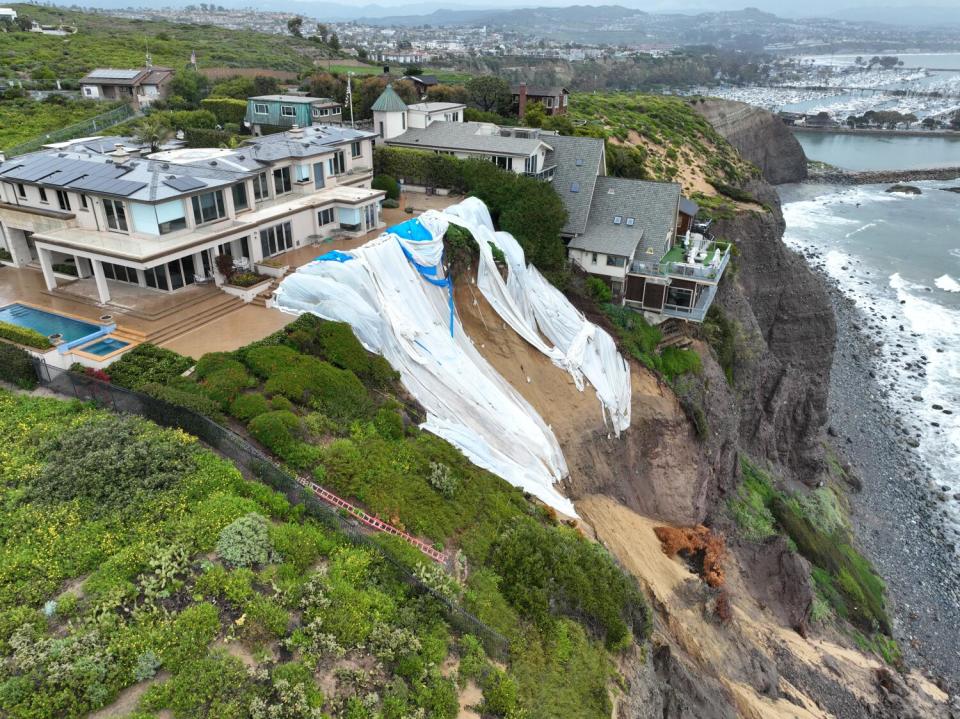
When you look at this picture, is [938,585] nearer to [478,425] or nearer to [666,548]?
[666,548]

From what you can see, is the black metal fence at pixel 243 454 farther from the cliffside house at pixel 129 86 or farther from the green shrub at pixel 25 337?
the cliffside house at pixel 129 86

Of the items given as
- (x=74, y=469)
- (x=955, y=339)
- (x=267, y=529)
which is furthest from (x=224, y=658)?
(x=955, y=339)

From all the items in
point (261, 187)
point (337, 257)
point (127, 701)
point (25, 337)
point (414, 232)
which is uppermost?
point (261, 187)

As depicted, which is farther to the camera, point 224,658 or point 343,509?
point 343,509

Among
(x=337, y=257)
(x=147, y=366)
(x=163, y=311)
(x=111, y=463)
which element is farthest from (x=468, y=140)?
(x=111, y=463)

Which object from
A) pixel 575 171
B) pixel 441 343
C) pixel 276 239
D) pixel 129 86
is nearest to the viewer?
pixel 441 343

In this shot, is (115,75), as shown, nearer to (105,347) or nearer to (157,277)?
(157,277)
